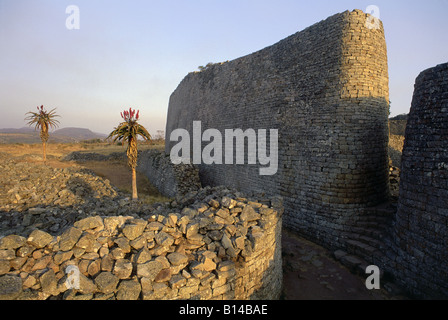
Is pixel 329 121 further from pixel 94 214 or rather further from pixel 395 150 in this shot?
pixel 395 150

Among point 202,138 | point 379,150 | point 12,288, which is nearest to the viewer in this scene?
point 12,288

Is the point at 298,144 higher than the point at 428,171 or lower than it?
higher

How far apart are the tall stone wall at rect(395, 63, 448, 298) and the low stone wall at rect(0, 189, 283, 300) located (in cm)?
391

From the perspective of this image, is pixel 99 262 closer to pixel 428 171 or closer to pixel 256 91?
pixel 428 171

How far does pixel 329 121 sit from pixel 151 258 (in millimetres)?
7500

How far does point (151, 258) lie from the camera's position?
373 centimetres

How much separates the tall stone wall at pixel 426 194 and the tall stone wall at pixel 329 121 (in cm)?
168

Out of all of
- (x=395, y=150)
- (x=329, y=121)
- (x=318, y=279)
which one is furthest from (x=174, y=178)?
(x=395, y=150)

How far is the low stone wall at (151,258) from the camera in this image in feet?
10.4

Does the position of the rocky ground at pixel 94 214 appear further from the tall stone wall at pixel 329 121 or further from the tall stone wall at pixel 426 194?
the tall stone wall at pixel 329 121

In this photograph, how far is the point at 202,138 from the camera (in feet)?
56.1

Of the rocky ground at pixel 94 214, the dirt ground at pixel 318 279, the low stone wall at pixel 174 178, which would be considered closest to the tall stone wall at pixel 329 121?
the dirt ground at pixel 318 279
